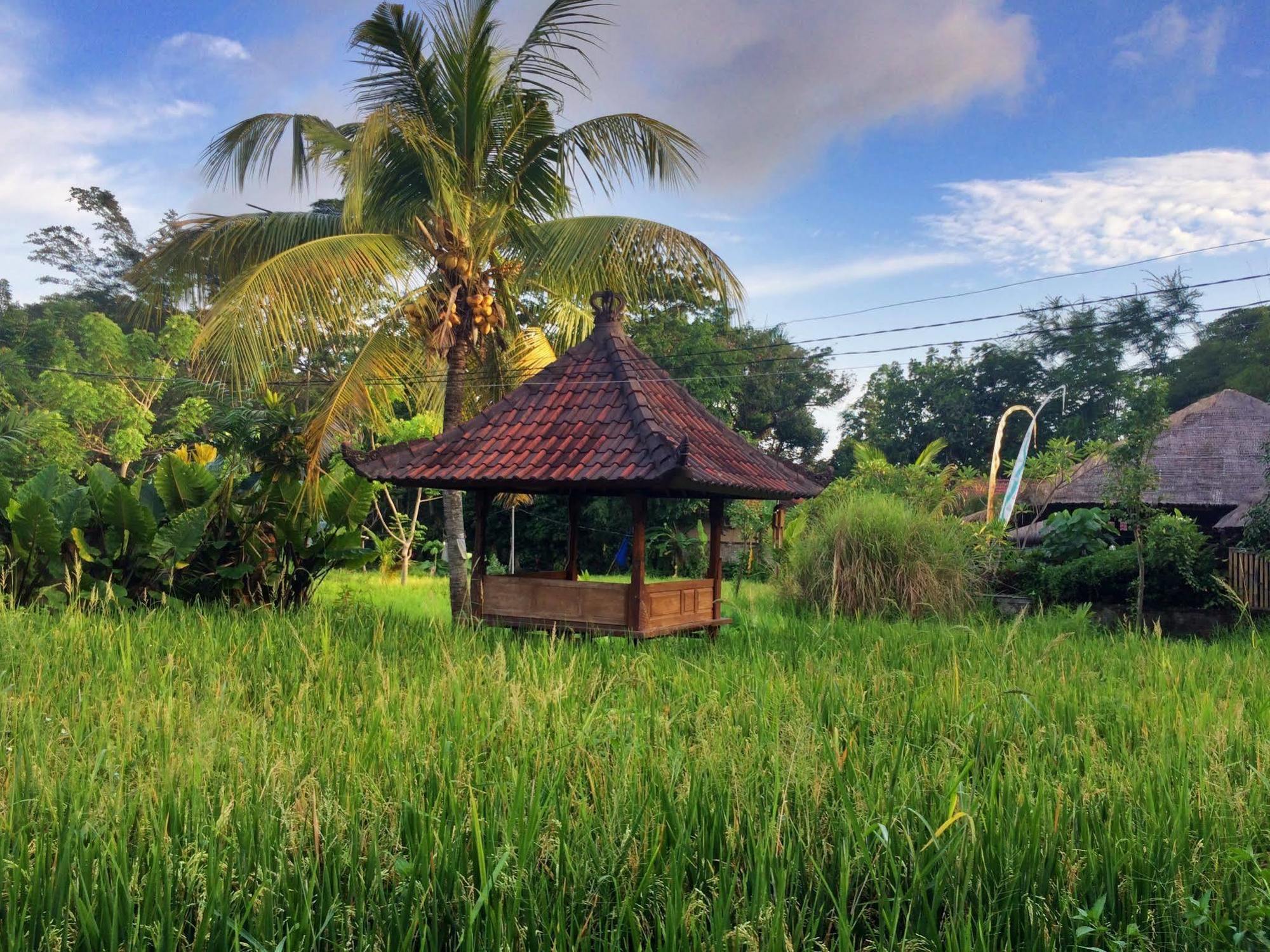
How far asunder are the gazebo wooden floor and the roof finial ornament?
2754 millimetres

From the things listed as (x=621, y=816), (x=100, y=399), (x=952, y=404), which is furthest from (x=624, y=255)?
(x=952, y=404)

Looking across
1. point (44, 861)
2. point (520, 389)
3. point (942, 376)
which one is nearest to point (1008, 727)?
point (44, 861)

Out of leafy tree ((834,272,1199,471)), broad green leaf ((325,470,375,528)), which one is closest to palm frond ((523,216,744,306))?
broad green leaf ((325,470,375,528))

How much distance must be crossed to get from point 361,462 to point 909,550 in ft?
21.1

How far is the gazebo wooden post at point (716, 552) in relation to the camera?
29.6ft

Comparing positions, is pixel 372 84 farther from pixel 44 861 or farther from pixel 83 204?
pixel 83 204

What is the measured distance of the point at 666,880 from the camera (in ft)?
8.50

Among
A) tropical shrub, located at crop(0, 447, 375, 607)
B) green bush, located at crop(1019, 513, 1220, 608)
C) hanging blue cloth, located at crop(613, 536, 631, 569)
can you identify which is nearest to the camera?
tropical shrub, located at crop(0, 447, 375, 607)

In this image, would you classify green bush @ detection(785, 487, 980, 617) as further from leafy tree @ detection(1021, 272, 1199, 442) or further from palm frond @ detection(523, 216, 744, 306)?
leafy tree @ detection(1021, 272, 1199, 442)

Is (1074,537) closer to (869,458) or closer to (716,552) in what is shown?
(716,552)

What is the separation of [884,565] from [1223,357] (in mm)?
24245

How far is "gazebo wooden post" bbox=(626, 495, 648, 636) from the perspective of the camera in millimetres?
7527

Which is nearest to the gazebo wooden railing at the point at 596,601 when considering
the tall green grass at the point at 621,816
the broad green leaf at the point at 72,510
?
the tall green grass at the point at 621,816

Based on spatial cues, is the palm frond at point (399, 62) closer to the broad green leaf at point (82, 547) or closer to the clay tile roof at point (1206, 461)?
the broad green leaf at point (82, 547)
